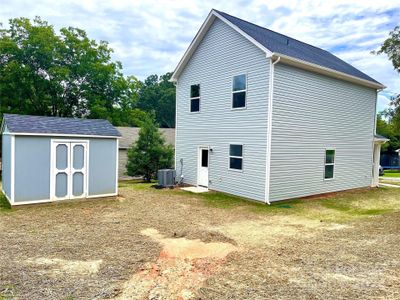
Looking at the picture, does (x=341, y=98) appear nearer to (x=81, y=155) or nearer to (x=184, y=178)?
(x=184, y=178)

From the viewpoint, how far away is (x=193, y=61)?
14.3m

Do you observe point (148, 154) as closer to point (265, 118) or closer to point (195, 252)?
point (265, 118)

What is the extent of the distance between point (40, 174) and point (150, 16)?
391 inches

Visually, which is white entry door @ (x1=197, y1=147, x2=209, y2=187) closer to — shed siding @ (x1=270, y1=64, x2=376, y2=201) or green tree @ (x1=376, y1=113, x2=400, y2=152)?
shed siding @ (x1=270, y1=64, x2=376, y2=201)

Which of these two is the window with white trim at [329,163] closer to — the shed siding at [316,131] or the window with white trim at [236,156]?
the shed siding at [316,131]

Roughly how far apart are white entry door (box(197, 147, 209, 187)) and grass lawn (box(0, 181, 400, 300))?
12.2 ft

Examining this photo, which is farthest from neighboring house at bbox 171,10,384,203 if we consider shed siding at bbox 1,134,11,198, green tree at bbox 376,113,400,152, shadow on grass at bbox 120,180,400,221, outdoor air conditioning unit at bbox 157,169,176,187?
green tree at bbox 376,113,400,152

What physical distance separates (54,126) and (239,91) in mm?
7007

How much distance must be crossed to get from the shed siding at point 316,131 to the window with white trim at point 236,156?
1514 millimetres

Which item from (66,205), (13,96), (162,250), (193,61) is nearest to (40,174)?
(66,205)

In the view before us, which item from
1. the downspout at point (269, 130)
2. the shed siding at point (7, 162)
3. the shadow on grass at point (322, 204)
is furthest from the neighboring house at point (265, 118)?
the shed siding at point (7, 162)

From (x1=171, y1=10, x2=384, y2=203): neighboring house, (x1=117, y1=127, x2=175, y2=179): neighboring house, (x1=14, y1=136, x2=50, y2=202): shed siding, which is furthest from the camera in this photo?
(x1=117, y1=127, x2=175, y2=179): neighboring house

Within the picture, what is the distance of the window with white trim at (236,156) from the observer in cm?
1181

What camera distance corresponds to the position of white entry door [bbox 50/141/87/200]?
380 inches
